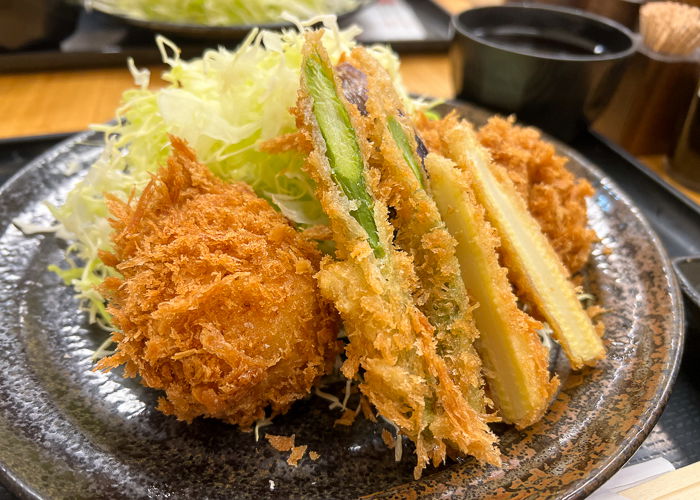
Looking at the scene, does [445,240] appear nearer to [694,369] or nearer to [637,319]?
[637,319]

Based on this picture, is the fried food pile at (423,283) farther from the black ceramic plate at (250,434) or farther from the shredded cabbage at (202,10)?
the shredded cabbage at (202,10)

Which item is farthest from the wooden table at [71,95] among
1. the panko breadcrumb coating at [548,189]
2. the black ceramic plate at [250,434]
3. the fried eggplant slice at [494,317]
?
the fried eggplant slice at [494,317]

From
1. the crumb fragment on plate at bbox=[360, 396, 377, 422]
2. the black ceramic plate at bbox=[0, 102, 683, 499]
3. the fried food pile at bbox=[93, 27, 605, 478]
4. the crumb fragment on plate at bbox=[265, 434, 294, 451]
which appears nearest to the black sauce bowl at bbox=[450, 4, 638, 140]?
the black ceramic plate at bbox=[0, 102, 683, 499]

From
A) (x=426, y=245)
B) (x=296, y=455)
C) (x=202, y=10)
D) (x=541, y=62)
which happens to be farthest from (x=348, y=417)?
(x=202, y=10)

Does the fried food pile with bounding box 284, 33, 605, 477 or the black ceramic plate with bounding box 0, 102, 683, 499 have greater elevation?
the fried food pile with bounding box 284, 33, 605, 477

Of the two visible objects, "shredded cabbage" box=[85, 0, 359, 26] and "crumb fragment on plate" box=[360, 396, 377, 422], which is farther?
"shredded cabbage" box=[85, 0, 359, 26]

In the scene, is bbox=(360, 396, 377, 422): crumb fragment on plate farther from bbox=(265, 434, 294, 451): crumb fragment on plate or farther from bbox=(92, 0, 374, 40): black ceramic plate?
bbox=(92, 0, 374, 40): black ceramic plate

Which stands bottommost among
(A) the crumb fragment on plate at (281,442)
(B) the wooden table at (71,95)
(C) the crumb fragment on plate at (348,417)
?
(C) the crumb fragment on plate at (348,417)
